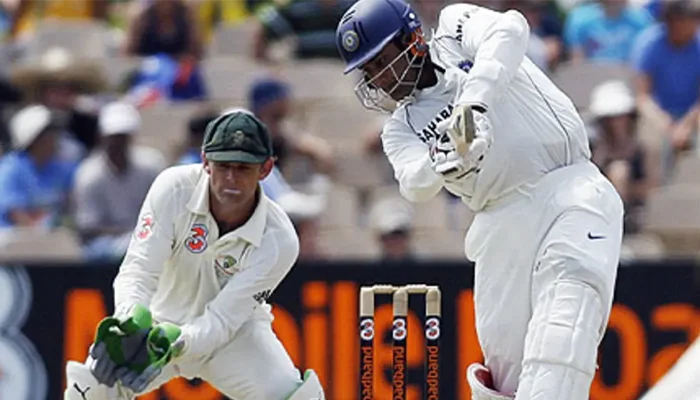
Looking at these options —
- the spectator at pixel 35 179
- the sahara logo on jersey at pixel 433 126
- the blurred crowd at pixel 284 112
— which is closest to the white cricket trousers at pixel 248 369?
the sahara logo on jersey at pixel 433 126

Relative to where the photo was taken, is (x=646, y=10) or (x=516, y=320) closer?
(x=516, y=320)

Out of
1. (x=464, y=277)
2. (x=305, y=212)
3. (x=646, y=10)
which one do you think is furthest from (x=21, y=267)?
(x=646, y=10)

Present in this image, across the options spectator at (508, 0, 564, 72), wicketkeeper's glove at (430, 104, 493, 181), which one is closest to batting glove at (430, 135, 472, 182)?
wicketkeeper's glove at (430, 104, 493, 181)

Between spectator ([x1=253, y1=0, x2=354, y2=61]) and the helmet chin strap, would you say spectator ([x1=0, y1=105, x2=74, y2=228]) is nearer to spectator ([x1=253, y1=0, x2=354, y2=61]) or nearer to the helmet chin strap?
spectator ([x1=253, y1=0, x2=354, y2=61])

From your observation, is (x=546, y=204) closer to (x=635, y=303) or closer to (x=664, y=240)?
(x=635, y=303)

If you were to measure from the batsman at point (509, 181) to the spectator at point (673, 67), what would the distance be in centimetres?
456

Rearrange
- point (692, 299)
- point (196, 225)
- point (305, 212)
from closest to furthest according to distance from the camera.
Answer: point (196, 225)
point (692, 299)
point (305, 212)

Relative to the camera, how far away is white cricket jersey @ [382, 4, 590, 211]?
521cm

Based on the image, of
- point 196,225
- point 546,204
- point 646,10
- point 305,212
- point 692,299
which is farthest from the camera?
point 646,10

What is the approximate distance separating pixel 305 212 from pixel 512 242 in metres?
3.64

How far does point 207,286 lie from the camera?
→ 248 inches

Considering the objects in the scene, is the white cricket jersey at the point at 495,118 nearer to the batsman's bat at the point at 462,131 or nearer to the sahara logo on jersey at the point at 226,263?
the batsman's bat at the point at 462,131

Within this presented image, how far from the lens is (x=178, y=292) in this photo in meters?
6.34

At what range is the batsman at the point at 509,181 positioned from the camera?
507cm
